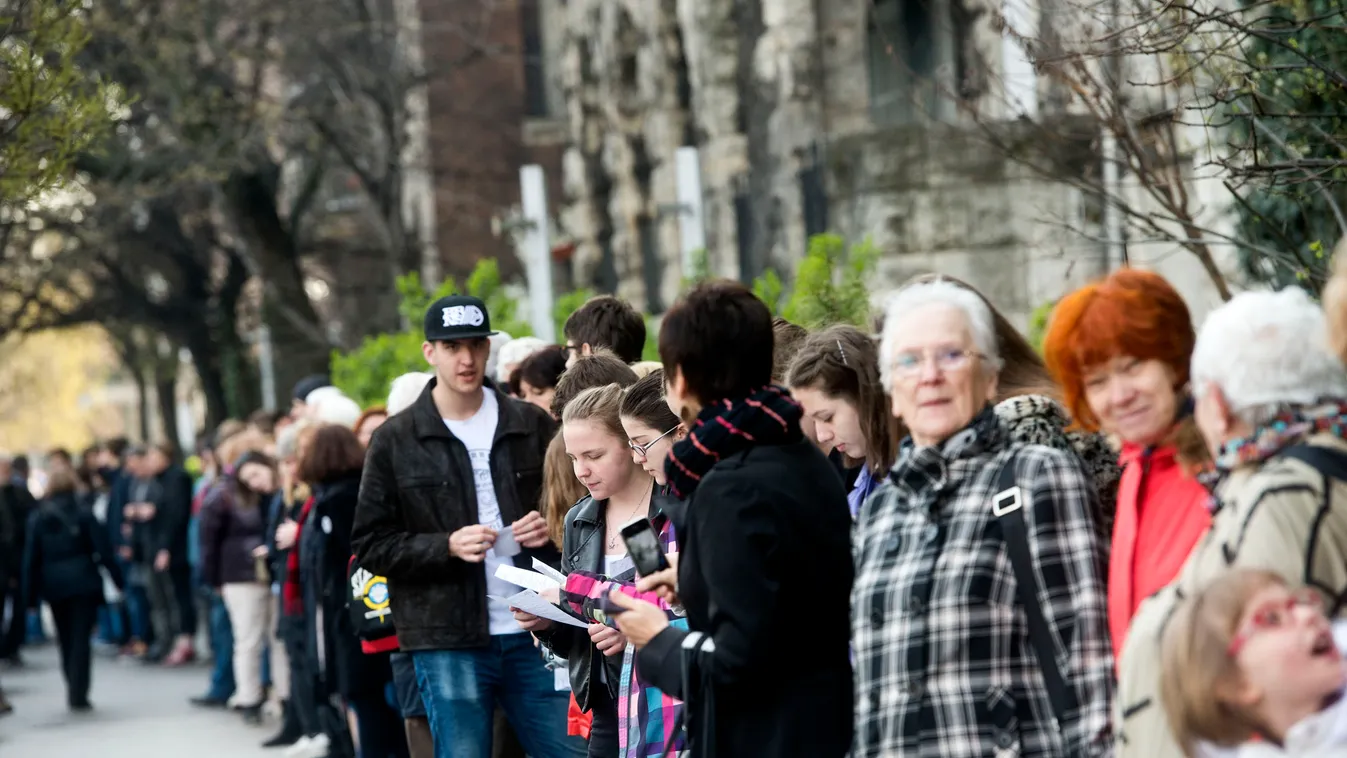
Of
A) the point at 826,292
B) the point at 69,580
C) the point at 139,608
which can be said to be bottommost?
the point at 139,608

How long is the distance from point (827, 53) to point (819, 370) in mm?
12221

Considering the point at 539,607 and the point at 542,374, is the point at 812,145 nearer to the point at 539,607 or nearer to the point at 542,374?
the point at 542,374

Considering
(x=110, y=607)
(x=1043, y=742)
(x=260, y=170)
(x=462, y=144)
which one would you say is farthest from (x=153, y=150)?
(x=1043, y=742)

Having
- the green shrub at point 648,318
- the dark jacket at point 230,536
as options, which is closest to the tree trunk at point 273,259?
the green shrub at point 648,318

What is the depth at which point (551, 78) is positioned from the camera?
3622cm

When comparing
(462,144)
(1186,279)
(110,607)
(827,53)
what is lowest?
(110,607)

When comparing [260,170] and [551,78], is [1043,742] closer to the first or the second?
[260,170]

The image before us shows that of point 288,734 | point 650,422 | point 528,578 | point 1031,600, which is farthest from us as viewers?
point 288,734

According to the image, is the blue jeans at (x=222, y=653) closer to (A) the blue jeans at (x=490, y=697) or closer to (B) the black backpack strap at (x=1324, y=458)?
(A) the blue jeans at (x=490, y=697)

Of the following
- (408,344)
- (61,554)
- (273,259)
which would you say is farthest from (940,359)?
(273,259)

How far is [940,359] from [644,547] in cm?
95

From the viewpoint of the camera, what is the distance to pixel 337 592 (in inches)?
394

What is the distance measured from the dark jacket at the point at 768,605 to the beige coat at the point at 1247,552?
0.79m

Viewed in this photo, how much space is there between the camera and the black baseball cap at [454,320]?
7758mm
